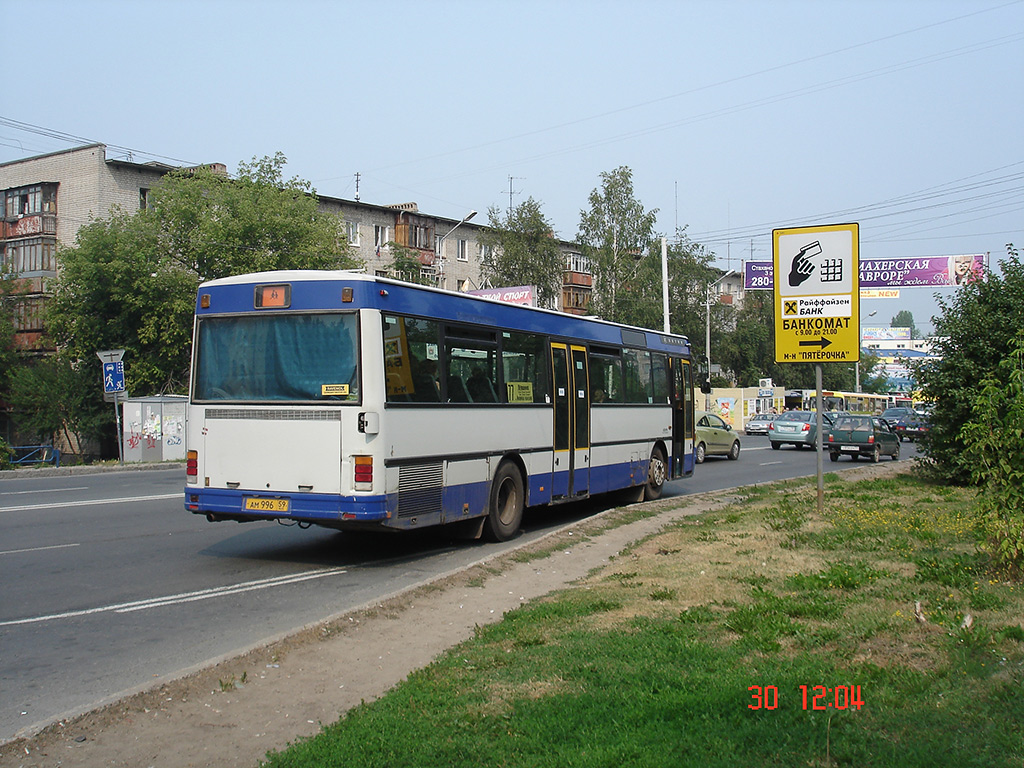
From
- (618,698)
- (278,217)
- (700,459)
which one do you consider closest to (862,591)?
(618,698)

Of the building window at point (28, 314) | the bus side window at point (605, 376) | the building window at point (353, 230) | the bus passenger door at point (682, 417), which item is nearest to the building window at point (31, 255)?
the building window at point (28, 314)

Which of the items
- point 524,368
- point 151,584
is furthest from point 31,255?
point 151,584

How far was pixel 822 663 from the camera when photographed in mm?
5539

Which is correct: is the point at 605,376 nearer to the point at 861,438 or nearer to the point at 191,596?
the point at 191,596

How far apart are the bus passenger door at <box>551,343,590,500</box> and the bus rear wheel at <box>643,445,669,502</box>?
3.16 meters

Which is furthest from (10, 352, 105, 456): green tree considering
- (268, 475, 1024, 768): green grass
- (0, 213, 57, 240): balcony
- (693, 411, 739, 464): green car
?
(268, 475, 1024, 768): green grass

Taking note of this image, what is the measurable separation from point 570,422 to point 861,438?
79.1 ft

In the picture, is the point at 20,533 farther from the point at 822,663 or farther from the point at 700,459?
the point at 700,459

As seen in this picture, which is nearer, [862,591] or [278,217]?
[862,591]

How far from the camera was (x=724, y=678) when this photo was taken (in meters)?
5.24

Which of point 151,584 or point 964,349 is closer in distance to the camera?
point 151,584

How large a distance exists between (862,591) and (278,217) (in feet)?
130

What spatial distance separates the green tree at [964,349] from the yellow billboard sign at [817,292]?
6540 mm

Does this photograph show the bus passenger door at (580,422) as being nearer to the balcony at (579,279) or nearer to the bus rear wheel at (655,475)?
the bus rear wheel at (655,475)
